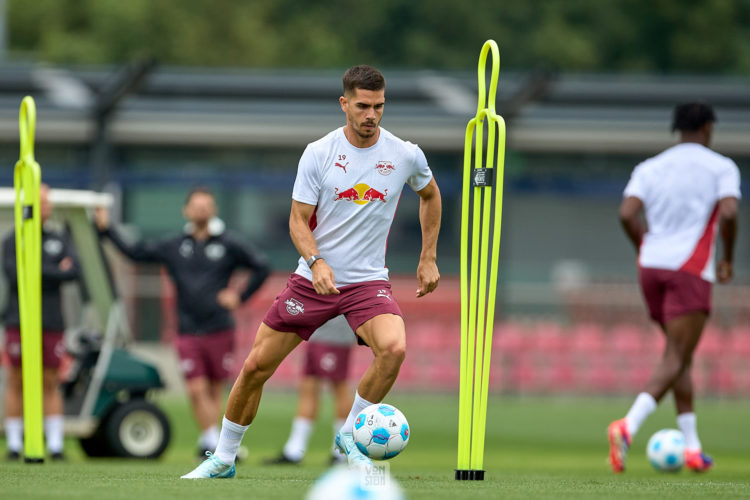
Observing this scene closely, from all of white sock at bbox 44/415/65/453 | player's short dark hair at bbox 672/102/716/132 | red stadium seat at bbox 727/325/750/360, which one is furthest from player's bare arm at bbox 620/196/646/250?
red stadium seat at bbox 727/325/750/360

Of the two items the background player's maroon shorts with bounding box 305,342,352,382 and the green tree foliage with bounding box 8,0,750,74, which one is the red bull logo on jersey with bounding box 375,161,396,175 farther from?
the green tree foliage with bounding box 8,0,750,74

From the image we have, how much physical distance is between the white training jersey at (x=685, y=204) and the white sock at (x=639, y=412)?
898 millimetres

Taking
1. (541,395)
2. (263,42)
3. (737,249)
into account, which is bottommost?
(541,395)

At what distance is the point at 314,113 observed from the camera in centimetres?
2303

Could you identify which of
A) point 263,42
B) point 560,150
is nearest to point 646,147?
point 560,150

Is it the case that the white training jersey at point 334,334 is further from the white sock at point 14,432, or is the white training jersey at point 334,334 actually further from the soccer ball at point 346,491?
the soccer ball at point 346,491

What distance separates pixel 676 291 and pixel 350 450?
3166 millimetres

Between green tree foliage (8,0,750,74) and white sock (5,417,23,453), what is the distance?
106ft

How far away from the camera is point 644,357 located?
20891 mm

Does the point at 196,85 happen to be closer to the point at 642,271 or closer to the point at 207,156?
the point at 207,156

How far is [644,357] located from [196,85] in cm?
775

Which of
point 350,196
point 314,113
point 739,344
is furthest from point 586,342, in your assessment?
point 350,196

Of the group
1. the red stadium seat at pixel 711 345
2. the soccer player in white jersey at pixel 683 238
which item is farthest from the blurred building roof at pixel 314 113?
the soccer player in white jersey at pixel 683 238

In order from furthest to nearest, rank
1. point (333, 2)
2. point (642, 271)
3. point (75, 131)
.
Result: point (333, 2) → point (75, 131) → point (642, 271)
